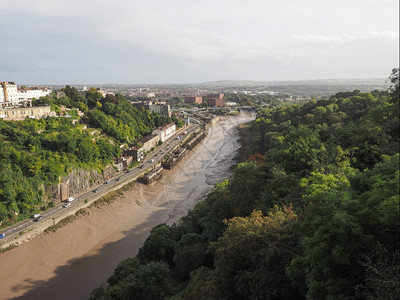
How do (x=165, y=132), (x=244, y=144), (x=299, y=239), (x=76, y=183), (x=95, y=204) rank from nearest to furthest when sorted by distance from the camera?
(x=299, y=239)
(x=95, y=204)
(x=76, y=183)
(x=165, y=132)
(x=244, y=144)

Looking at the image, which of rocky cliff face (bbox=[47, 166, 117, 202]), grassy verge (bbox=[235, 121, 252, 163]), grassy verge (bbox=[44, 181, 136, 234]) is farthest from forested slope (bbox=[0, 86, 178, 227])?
grassy verge (bbox=[235, 121, 252, 163])

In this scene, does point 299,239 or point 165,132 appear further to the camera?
point 165,132

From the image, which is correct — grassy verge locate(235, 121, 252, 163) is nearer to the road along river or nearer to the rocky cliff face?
the road along river

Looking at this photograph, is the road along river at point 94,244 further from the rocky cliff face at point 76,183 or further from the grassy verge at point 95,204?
the rocky cliff face at point 76,183

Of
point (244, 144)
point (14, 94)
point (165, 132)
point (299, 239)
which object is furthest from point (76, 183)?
point (244, 144)

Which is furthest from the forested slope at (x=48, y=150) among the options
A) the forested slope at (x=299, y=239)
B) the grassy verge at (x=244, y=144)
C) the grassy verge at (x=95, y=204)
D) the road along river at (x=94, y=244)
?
the grassy verge at (x=244, y=144)

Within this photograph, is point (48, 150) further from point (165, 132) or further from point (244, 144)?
point (244, 144)
